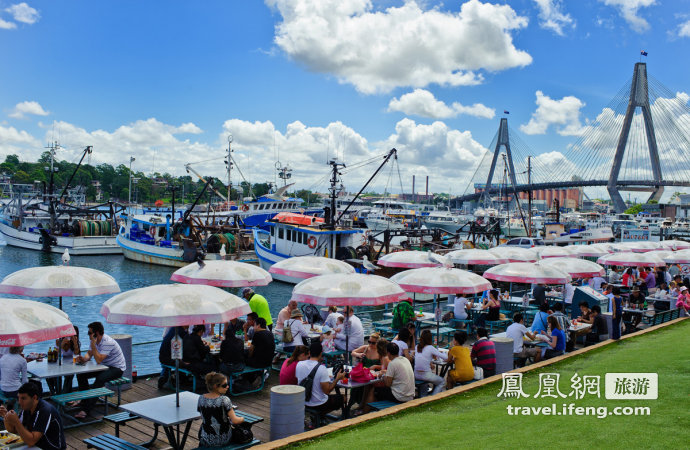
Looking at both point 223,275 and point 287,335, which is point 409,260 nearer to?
point 223,275

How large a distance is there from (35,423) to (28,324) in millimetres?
1356

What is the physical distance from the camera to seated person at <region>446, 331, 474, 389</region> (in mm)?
9320

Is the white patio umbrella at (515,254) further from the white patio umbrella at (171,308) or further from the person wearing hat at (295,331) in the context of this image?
the white patio umbrella at (171,308)

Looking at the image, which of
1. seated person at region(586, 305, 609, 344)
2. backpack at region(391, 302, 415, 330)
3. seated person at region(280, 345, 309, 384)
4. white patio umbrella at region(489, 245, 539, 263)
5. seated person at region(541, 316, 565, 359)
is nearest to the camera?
seated person at region(280, 345, 309, 384)

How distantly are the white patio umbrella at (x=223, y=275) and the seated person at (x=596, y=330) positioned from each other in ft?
24.6

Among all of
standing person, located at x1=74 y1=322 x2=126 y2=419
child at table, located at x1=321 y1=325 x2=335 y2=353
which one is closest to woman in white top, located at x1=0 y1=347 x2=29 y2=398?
standing person, located at x1=74 y1=322 x2=126 y2=419

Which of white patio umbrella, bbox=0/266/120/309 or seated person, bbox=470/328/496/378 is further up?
white patio umbrella, bbox=0/266/120/309

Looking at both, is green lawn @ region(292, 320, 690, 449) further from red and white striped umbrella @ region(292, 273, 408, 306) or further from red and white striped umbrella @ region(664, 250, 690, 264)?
red and white striped umbrella @ region(664, 250, 690, 264)

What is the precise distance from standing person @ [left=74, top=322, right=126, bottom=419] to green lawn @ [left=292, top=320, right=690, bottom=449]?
3.78m

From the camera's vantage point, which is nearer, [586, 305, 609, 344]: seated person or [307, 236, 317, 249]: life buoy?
[586, 305, 609, 344]: seated person

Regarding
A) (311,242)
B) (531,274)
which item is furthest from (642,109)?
(531,274)

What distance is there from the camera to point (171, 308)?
7629 millimetres

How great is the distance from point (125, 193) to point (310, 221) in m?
133

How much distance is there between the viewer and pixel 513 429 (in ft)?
23.7
